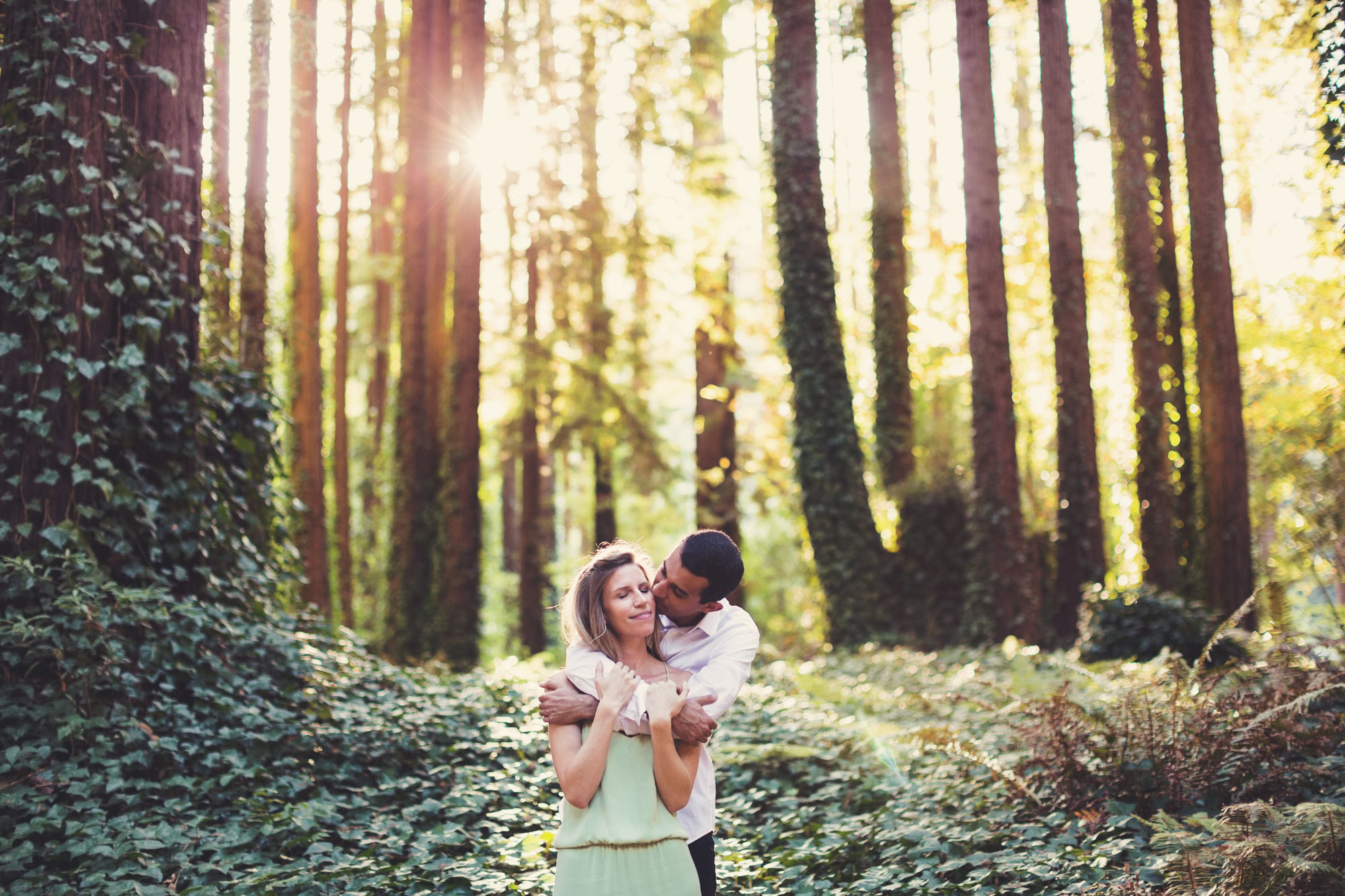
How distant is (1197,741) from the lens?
16.5 ft

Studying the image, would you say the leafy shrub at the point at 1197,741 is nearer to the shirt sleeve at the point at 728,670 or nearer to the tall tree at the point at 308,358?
the shirt sleeve at the point at 728,670

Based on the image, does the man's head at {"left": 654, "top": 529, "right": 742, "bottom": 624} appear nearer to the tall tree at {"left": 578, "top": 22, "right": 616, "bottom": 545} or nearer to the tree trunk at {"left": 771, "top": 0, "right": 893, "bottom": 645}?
the tree trunk at {"left": 771, "top": 0, "right": 893, "bottom": 645}

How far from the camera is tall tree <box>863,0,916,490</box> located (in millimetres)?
16031

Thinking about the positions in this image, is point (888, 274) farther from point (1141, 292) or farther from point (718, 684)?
point (718, 684)

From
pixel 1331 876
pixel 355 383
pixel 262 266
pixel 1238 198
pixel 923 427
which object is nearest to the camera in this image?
pixel 1331 876

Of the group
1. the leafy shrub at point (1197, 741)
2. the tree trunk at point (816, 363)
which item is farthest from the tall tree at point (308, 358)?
the leafy shrub at point (1197, 741)

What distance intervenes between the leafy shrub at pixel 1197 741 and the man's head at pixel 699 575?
2905mm

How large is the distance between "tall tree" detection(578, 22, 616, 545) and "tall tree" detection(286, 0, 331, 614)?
568 centimetres

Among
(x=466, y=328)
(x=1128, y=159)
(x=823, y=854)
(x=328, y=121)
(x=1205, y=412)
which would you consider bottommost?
(x=823, y=854)

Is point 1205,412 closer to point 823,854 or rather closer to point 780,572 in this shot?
point 823,854

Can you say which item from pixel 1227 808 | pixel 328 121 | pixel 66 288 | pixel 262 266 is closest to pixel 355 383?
pixel 328 121

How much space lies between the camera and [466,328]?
15.1 meters

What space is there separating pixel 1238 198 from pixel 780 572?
17.1m

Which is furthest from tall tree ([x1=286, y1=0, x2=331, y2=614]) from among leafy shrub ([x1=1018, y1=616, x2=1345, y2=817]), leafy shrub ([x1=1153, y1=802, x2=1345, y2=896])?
leafy shrub ([x1=1153, y1=802, x2=1345, y2=896])
